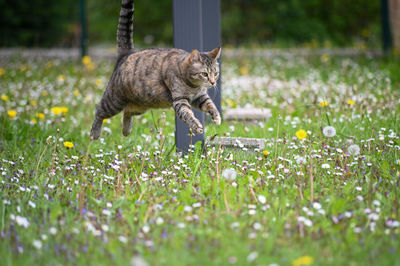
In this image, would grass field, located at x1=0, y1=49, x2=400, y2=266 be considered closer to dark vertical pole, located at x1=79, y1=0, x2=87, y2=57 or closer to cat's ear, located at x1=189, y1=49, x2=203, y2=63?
cat's ear, located at x1=189, y1=49, x2=203, y2=63

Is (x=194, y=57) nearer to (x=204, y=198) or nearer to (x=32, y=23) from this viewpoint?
(x=204, y=198)

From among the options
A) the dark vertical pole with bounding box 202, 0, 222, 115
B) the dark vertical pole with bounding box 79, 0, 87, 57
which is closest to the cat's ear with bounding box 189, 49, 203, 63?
the dark vertical pole with bounding box 202, 0, 222, 115

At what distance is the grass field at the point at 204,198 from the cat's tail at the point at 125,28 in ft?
2.66

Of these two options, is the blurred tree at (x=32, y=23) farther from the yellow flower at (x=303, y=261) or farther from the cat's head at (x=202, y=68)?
the yellow flower at (x=303, y=261)

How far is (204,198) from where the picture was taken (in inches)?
108

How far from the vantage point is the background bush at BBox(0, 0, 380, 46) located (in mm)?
12906

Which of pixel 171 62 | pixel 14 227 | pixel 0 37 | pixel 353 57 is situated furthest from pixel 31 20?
pixel 14 227

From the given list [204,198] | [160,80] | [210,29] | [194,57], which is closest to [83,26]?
[210,29]

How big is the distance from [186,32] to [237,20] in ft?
38.0

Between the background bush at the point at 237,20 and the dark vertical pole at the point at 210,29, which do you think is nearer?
the dark vertical pole at the point at 210,29

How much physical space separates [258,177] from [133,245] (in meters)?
1.24

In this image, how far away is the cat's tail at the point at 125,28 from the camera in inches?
137

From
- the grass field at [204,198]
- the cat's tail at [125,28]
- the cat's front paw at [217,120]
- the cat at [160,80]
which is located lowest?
the grass field at [204,198]

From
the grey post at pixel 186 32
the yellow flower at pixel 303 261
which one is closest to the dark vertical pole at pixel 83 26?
the grey post at pixel 186 32
